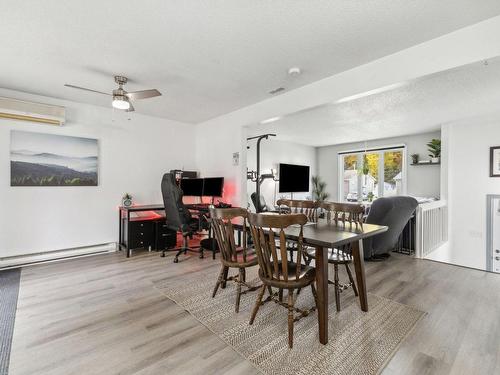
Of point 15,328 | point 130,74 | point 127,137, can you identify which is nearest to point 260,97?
point 130,74

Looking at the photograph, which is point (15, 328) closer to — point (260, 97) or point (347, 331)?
point (347, 331)

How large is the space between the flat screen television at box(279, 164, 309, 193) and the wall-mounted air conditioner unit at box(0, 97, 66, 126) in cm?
354

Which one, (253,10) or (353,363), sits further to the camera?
(253,10)

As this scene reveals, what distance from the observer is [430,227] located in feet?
13.5

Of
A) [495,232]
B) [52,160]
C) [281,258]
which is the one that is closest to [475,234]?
[495,232]

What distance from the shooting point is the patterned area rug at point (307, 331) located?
162cm

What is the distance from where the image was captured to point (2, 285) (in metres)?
2.85

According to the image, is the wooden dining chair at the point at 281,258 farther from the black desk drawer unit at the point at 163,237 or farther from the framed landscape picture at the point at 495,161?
the framed landscape picture at the point at 495,161

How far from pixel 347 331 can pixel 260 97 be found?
Result: 3059 mm

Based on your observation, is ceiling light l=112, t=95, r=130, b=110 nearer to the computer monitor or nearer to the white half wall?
the computer monitor

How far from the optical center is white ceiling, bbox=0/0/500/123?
185cm

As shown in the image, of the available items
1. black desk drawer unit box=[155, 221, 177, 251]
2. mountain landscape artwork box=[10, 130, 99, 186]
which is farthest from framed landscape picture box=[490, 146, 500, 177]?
mountain landscape artwork box=[10, 130, 99, 186]

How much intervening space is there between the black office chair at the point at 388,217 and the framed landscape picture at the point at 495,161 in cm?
245

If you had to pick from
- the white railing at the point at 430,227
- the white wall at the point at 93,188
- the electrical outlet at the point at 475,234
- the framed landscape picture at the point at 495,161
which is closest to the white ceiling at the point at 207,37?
the white wall at the point at 93,188
